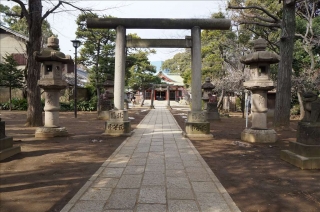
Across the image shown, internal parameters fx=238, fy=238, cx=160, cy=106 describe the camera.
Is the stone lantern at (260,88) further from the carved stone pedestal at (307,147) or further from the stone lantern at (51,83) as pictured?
the stone lantern at (51,83)

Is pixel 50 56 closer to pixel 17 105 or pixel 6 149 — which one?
pixel 6 149

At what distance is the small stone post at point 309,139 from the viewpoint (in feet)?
15.9

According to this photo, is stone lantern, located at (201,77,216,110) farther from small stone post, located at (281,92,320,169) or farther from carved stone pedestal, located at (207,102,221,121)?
small stone post, located at (281,92,320,169)

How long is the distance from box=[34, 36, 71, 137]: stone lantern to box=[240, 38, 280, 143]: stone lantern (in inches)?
250

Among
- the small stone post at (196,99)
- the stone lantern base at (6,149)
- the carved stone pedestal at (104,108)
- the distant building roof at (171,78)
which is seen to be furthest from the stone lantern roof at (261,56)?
the distant building roof at (171,78)

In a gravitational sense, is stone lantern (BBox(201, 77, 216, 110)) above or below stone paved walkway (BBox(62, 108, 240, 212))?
above

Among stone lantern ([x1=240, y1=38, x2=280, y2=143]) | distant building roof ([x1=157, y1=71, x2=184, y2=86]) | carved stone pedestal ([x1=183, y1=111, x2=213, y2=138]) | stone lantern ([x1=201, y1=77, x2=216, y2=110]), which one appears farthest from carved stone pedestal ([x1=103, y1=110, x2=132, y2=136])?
distant building roof ([x1=157, y1=71, x2=184, y2=86])

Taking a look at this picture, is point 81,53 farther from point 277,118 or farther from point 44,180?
point 44,180

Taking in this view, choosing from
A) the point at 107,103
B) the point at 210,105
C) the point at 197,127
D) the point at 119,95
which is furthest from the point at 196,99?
the point at 107,103

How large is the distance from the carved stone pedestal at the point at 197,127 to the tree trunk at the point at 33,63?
22.4 feet

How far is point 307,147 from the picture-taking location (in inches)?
193

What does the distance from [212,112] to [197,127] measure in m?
7.69

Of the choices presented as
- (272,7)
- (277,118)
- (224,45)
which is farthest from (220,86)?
(277,118)

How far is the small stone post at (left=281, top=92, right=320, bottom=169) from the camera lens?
4842mm
